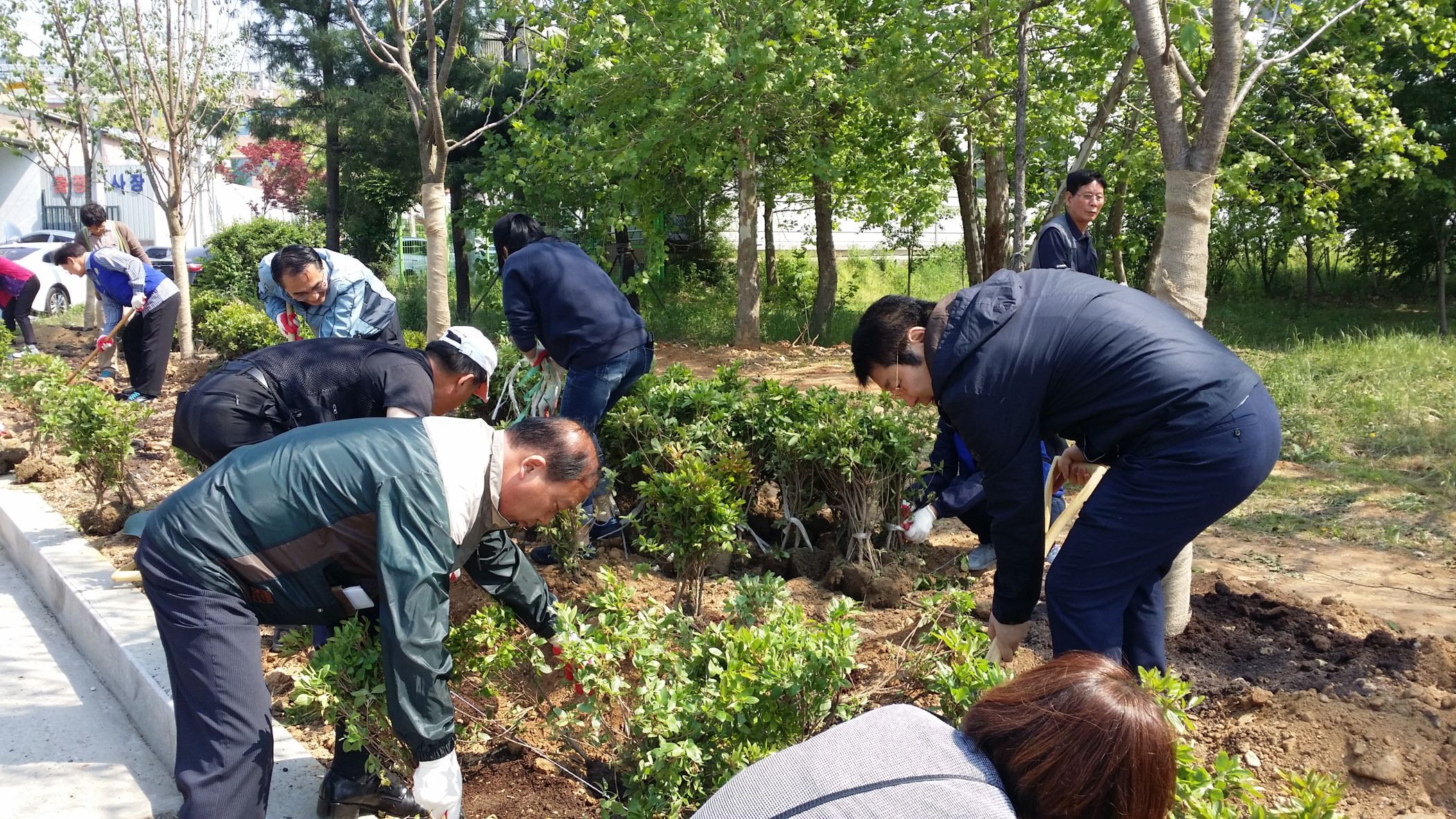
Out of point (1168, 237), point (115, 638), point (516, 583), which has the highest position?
point (1168, 237)

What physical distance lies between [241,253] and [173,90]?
9.21 meters

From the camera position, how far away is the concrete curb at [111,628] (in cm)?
318

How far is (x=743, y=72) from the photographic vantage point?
30.8ft

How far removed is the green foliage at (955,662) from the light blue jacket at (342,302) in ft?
10.2

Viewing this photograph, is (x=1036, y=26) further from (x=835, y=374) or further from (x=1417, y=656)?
(x=1417, y=656)

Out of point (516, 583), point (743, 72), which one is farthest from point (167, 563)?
point (743, 72)

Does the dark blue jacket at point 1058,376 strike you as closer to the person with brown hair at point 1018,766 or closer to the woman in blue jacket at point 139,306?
the person with brown hair at point 1018,766

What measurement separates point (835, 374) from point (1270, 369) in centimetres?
402

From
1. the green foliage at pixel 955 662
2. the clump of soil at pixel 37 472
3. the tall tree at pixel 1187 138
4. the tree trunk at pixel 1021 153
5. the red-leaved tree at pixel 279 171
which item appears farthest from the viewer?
the red-leaved tree at pixel 279 171

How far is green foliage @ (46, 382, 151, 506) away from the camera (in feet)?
17.5

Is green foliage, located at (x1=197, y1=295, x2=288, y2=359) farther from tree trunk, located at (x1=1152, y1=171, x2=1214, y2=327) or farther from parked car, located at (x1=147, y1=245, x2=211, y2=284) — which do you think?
tree trunk, located at (x1=1152, y1=171, x2=1214, y2=327)

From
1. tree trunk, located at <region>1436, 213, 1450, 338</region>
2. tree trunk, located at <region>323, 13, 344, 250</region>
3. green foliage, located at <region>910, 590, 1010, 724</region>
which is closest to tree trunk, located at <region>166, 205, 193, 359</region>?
tree trunk, located at <region>323, 13, 344, 250</region>

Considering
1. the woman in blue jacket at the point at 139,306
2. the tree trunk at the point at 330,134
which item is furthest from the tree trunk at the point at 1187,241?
the tree trunk at the point at 330,134

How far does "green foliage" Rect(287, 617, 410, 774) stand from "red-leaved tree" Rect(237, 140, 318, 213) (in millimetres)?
34533
